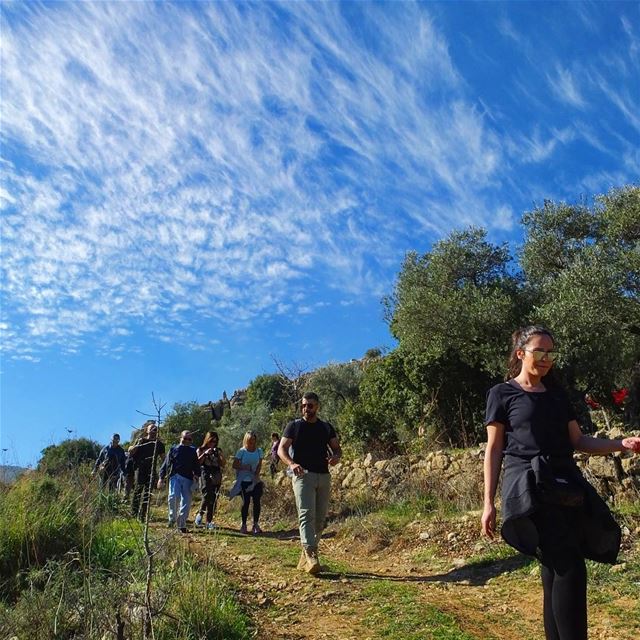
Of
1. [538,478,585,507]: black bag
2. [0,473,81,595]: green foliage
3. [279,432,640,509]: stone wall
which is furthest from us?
[279,432,640,509]: stone wall

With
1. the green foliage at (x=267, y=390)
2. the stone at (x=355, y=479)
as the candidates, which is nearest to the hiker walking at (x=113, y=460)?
the stone at (x=355, y=479)

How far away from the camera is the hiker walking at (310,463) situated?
233 inches

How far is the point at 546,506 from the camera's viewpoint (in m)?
2.87

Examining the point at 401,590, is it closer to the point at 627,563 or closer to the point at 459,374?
the point at 627,563

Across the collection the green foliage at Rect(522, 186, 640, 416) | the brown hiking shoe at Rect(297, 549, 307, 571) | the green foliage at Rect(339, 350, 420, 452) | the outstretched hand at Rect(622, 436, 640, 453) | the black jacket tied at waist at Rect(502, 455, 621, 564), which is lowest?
the brown hiking shoe at Rect(297, 549, 307, 571)

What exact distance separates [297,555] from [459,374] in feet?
37.0

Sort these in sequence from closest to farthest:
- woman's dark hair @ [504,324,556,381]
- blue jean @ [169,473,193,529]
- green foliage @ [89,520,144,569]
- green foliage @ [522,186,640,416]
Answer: woman's dark hair @ [504,324,556,381] → green foliage @ [89,520,144,569] → blue jean @ [169,473,193,529] → green foliage @ [522,186,640,416]

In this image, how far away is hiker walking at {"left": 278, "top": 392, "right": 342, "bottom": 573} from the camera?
591 cm

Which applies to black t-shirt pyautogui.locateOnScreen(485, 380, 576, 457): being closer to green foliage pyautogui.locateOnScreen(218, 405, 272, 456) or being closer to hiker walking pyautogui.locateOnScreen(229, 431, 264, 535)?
hiker walking pyautogui.locateOnScreen(229, 431, 264, 535)

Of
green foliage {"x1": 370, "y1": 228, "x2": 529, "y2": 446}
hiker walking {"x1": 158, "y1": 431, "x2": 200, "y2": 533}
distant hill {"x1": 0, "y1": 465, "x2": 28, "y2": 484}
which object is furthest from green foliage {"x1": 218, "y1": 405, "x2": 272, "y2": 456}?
distant hill {"x1": 0, "y1": 465, "x2": 28, "y2": 484}

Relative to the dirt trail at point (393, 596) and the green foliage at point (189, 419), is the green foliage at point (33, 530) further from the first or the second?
the green foliage at point (189, 419)

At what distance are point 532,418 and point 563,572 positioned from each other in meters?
0.72

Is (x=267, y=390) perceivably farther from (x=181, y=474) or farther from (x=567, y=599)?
(x=567, y=599)

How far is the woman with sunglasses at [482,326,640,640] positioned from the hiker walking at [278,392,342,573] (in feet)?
10.3
